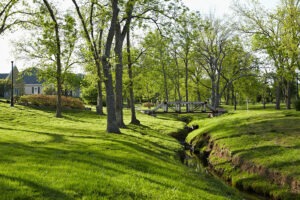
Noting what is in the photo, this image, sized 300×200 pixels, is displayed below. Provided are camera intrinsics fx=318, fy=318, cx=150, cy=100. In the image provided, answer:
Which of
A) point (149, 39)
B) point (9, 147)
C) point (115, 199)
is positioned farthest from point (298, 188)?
point (149, 39)

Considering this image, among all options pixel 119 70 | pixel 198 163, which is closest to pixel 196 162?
pixel 198 163

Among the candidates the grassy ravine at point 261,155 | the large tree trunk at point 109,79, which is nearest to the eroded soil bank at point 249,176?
the grassy ravine at point 261,155

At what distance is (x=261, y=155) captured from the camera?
16.0 m

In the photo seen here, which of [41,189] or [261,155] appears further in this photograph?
[261,155]

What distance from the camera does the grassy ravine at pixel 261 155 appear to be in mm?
12945

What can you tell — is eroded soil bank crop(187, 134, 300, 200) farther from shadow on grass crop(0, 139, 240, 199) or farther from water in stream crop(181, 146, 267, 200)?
shadow on grass crop(0, 139, 240, 199)

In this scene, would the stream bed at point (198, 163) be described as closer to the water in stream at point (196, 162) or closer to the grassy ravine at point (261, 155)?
the water in stream at point (196, 162)

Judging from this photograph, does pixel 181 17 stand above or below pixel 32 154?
above

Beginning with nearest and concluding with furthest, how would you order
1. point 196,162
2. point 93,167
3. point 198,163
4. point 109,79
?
point 93,167 < point 198,163 < point 196,162 < point 109,79

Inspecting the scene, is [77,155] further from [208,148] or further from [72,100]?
[72,100]

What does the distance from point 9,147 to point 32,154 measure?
68.4 inches

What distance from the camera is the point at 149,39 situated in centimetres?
3105

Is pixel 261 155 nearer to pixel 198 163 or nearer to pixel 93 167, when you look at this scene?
pixel 198 163

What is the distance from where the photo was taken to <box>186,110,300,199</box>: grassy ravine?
42.5ft
